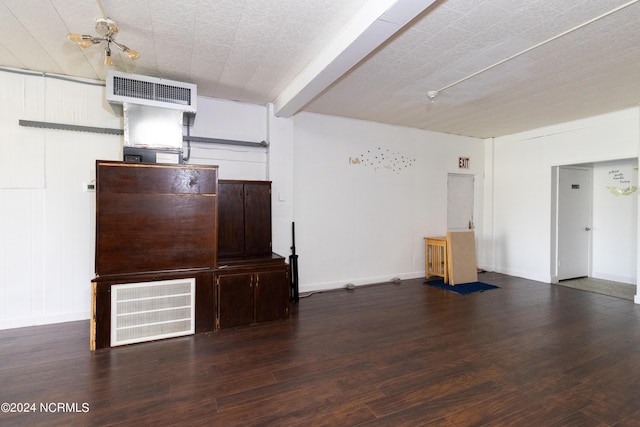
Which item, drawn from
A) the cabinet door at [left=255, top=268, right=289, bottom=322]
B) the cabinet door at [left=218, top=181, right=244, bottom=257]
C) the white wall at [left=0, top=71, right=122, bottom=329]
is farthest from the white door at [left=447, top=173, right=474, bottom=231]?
the white wall at [left=0, top=71, right=122, bottom=329]

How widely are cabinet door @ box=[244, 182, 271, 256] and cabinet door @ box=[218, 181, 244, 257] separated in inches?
2.6

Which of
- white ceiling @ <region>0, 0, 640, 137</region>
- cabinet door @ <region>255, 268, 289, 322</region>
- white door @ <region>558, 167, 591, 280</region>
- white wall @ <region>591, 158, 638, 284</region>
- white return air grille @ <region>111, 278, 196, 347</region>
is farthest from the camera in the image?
white door @ <region>558, 167, 591, 280</region>

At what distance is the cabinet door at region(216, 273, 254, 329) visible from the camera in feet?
11.4

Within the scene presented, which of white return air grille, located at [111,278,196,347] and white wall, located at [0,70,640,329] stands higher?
white wall, located at [0,70,640,329]

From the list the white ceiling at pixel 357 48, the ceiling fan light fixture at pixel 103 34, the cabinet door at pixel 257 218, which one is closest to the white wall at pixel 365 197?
the cabinet door at pixel 257 218

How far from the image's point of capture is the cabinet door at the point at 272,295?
3.67m

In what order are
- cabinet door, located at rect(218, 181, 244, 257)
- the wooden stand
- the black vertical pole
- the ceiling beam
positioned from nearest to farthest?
1. the ceiling beam
2. cabinet door, located at rect(218, 181, 244, 257)
3. the black vertical pole
4. the wooden stand

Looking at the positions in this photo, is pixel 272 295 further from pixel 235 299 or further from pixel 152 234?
pixel 152 234

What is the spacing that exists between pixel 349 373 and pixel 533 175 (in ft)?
17.9

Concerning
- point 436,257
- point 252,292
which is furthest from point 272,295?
point 436,257

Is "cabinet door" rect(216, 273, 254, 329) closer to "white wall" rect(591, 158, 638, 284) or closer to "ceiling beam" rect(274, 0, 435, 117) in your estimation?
"ceiling beam" rect(274, 0, 435, 117)

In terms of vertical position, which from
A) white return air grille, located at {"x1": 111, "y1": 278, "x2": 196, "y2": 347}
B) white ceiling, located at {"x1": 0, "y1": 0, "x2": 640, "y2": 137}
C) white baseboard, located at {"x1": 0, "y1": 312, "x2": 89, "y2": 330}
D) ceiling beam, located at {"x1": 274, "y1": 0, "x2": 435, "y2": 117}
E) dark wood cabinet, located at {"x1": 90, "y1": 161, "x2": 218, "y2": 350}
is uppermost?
white ceiling, located at {"x1": 0, "y1": 0, "x2": 640, "y2": 137}

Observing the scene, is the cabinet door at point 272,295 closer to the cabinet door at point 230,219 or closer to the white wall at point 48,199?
the cabinet door at point 230,219

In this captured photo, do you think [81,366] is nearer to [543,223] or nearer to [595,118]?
[543,223]
